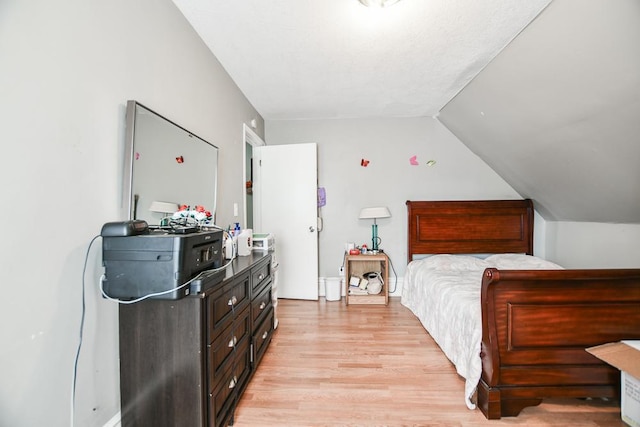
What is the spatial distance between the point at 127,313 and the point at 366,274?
2.77 meters

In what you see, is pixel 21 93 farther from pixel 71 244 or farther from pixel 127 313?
pixel 127 313

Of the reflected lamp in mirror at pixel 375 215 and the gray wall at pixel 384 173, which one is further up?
the gray wall at pixel 384 173

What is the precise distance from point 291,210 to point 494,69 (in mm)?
2474

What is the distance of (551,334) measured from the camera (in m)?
1.49

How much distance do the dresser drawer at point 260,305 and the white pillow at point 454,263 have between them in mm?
1823

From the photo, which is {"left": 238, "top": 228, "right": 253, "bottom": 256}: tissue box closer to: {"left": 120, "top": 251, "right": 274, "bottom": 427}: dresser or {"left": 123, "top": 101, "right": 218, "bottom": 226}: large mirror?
{"left": 123, "top": 101, "right": 218, "bottom": 226}: large mirror

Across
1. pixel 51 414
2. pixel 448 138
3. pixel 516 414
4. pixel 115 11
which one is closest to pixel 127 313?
pixel 51 414

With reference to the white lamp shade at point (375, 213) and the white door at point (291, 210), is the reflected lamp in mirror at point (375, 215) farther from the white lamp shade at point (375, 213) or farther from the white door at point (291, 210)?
the white door at point (291, 210)

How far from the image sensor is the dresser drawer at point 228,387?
1238mm

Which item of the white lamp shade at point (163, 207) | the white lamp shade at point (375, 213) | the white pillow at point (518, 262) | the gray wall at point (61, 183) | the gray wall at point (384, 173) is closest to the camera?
the gray wall at point (61, 183)

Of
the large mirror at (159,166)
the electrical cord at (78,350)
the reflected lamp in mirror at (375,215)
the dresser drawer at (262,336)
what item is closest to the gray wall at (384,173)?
the reflected lamp in mirror at (375,215)

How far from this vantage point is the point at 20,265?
85cm

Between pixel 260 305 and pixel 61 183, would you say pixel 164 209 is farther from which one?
pixel 260 305

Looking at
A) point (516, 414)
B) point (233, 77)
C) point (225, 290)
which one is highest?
point (233, 77)
